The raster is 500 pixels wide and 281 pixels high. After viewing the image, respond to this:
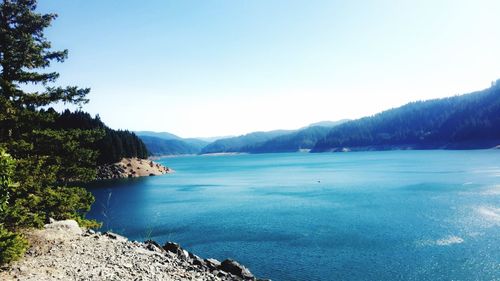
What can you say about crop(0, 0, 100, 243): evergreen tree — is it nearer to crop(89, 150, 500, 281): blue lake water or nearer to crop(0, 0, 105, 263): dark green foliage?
crop(0, 0, 105, 263): dark green foliage

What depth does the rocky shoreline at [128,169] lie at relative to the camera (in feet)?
410

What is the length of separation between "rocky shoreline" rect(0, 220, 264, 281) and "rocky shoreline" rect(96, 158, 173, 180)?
97938 millimetres

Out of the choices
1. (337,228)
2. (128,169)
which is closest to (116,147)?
(128,169)

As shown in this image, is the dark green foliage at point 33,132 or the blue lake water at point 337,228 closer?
the dark green foliage at point 33,132

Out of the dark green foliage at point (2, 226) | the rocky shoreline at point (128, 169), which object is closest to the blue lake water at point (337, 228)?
the dark green foliage at point (2, 226)

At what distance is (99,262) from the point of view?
20.0m

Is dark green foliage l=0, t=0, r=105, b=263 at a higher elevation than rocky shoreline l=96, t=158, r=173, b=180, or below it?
higher

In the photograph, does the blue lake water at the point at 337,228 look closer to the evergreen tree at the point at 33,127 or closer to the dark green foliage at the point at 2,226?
the evergreen tree at the point at 33,127

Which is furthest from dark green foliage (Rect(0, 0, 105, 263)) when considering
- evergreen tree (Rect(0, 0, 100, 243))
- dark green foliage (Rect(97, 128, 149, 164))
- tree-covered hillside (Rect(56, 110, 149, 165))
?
dark green foliage (Rect(97, 128, 149, 164))

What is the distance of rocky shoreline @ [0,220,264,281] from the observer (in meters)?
17.4

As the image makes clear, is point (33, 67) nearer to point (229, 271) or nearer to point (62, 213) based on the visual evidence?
point (62, 213)

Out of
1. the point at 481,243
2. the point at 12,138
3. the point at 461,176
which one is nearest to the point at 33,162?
the point at 12,138

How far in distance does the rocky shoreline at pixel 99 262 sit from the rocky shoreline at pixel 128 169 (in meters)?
97.9

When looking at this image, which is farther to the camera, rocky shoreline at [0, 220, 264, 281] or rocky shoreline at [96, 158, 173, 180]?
rocky shoreline at [96, 158, 173, 180]
